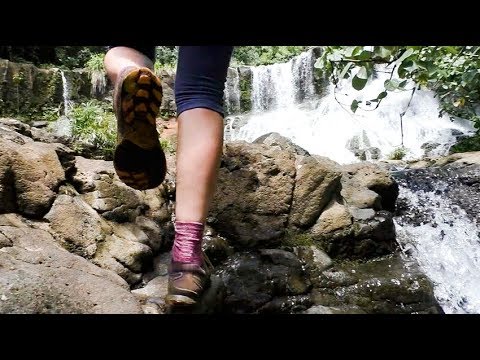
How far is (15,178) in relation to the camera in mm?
2363

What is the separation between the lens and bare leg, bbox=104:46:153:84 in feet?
3.87

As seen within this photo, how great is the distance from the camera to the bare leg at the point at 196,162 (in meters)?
1.16

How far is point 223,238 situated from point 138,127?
1896 millimetres

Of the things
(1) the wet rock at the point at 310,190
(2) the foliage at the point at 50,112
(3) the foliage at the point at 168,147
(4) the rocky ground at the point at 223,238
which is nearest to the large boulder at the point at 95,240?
(4) the rocky ground at the point at 223,238

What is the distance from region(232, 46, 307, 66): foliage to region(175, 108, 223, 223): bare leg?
12.7 m

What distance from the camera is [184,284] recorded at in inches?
44.8

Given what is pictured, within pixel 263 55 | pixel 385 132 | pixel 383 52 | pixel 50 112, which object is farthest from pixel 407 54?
pixel 263 55

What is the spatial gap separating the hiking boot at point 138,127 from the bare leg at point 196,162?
0.31 ft

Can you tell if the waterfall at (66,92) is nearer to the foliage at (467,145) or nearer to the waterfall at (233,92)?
the waterfall at (233,92)

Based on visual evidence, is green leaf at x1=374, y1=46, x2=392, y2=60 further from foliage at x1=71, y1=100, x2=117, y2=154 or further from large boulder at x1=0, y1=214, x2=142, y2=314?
foliage at x1=71, y1=100, x2=117, y2=154
